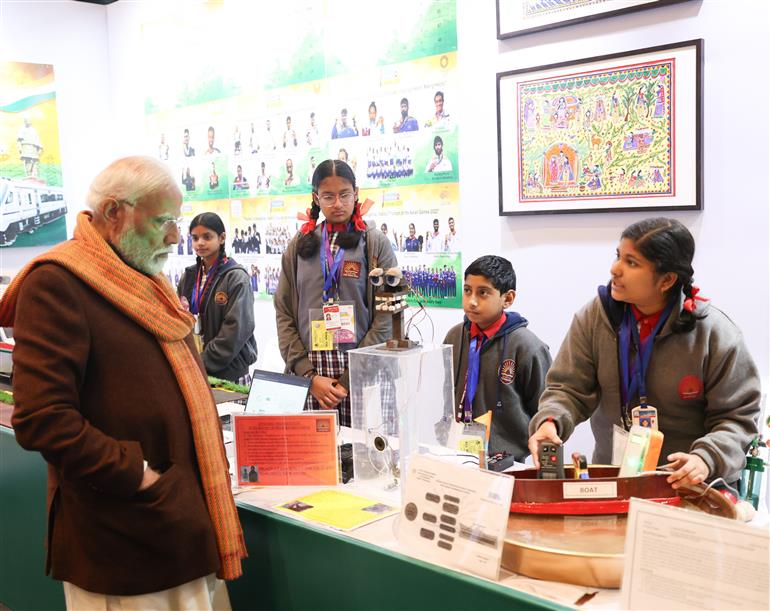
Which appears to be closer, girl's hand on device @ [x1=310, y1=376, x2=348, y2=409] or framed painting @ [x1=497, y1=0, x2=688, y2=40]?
girl's hand on device @ [x1=310, y1=376, x2=348, y2=409]

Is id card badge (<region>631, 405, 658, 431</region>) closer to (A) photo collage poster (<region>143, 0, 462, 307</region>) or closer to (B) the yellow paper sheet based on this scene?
(B) the yellow paper sheet

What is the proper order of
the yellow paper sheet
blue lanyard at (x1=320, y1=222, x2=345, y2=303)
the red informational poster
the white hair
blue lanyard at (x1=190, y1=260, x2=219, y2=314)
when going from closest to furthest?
1. the white hair
2. the yellow paper sheet
3. the red informational poster
4. blue lanyard at (x1=320, y1=222, x2=345, y2=303)
5. blue lanyard at (x1=190, y1=260, x2=219, y2=314)

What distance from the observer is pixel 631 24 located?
3354 millimetres

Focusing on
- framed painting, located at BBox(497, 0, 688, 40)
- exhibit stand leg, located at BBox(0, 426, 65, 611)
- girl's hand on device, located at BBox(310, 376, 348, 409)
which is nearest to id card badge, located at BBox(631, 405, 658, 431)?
girl's hand on device, located at BBox(310, 376, 348, 409)

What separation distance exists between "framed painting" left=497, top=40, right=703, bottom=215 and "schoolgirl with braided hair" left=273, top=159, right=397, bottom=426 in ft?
3.44

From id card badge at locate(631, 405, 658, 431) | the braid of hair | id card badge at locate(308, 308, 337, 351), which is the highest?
the braid of hair

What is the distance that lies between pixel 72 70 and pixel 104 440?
5.39 meters

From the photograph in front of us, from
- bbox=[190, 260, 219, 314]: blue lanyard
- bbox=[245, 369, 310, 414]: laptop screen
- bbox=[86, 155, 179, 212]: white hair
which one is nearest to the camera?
bbox=[86, 155, 179, 212]: white hair

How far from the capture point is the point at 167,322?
1657mm

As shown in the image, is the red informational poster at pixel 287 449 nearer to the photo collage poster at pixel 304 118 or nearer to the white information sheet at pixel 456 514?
the white information sheet at pixel 456 514

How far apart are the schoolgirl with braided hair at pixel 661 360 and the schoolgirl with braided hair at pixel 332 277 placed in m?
0.85

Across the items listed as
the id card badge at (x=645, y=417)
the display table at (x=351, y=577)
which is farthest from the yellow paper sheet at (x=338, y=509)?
the id card badge at (x=645, y=417)

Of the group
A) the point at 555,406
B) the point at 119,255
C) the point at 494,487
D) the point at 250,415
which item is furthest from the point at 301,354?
the point at 494,487

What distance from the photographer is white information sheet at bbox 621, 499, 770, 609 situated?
1.24 meters
